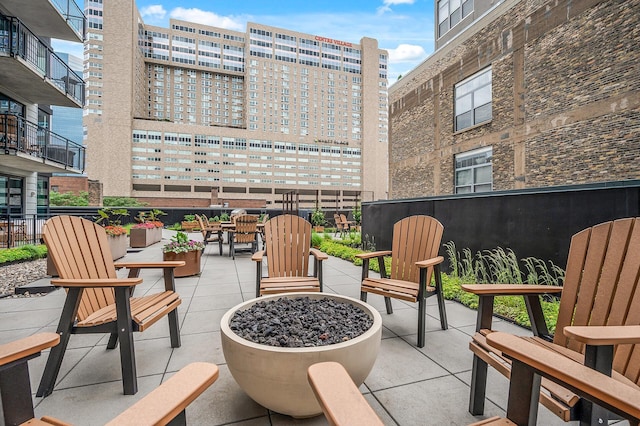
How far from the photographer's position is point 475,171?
11328 mm

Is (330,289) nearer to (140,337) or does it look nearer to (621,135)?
(140,337)

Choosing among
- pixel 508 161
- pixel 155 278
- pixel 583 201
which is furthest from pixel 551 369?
pixel 508 161

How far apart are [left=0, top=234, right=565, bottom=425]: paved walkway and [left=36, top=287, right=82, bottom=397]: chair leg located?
74mm

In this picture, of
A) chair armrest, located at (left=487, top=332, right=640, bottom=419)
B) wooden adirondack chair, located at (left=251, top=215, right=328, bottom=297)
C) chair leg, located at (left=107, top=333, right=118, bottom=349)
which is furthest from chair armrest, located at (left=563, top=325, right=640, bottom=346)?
chair leg, located at (left=107, top=333, right=118, bottom=349)

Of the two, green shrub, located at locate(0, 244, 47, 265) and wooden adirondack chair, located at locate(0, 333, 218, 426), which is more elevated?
wooden adirondack chair, located at locate(0, 333, 218, 426)

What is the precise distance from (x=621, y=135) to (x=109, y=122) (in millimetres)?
60852

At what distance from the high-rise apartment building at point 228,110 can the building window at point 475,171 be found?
35020 millimetres

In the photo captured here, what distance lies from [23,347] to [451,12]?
17.3 meters

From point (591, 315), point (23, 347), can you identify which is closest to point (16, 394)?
point (23, 347)

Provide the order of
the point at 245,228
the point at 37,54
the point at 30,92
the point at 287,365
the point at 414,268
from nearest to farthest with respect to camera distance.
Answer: the point at 287,365, the point at 414,268, the point at 245,228, the point at 37,54, the point at 30,92

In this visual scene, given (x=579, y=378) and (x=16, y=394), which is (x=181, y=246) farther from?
(x=579, y=378)

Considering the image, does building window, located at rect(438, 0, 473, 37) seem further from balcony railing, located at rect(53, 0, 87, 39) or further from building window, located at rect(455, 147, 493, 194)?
balcony railing, located at rect(53, 0, 87, 39)

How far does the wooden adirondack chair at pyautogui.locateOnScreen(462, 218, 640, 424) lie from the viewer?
44.3 inches

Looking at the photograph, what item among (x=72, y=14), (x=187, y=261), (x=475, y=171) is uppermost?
(x=72, y=14)
